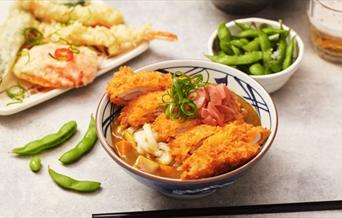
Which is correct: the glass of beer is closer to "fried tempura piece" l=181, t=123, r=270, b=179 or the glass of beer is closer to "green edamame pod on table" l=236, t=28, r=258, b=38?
"green edamame pod on table" l=236, t=28, r=258, b=38

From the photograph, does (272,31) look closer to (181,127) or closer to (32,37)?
(181,127)

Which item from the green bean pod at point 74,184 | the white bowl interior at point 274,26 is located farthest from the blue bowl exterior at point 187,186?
the white bowl interior at point 274,26

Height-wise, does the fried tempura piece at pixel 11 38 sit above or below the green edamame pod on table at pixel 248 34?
above

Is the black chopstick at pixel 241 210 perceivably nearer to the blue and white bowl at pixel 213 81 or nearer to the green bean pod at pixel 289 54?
the blue and white bowl at pixel 213 81

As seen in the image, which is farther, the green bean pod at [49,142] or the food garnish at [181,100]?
the green bean pod at [49,142]

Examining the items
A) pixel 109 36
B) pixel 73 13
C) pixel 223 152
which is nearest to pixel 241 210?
pixel 223 152

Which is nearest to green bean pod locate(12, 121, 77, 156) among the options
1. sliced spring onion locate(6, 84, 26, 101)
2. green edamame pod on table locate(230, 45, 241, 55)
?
sliced spring onion locate(6, 84, 26, 101)
